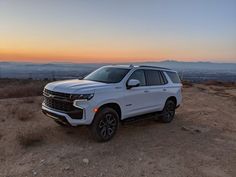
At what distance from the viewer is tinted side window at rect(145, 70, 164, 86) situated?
26.8ft

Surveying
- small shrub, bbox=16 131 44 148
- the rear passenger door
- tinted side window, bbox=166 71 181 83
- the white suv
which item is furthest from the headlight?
tinted side window, bbox=166 71 181 83

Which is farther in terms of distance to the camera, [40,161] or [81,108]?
[81,108]

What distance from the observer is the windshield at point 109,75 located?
7357mm

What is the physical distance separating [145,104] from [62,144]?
2782mm

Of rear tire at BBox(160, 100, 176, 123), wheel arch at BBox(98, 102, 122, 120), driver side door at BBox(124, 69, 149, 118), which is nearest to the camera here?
wheel arch at BBox(98, 102, 122, 120)

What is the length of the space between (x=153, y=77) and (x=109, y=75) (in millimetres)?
1587

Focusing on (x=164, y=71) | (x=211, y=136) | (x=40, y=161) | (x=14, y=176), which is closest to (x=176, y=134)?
(x=211, y=136)

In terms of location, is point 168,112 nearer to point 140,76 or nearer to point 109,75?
point 140,76

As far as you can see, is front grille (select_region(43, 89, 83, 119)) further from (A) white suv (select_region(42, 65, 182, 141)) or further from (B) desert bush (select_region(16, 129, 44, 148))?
(B) desert bush (select_region(16, 129, 44, 148))

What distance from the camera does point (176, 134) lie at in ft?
25.7

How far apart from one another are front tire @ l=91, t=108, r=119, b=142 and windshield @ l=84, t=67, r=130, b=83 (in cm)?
102

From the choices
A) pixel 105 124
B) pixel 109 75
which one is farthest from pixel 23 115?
pixel 105 124

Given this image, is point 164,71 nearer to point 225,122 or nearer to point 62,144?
point 225,122

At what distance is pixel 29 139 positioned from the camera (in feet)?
21.2
